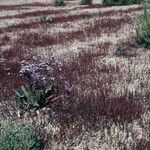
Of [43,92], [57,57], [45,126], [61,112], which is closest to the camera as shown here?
[45,126]

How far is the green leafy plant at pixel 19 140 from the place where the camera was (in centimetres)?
542

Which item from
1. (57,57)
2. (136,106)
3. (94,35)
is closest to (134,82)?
(136,106)

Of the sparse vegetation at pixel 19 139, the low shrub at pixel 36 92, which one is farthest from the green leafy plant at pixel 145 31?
the sparse vegetation at pixel 19 139

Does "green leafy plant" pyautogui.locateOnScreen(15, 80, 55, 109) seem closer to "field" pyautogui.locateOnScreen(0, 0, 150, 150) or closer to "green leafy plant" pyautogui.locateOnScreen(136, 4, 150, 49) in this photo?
"field" pyautogui.locateOnScreen(0, 0, 150, 150)

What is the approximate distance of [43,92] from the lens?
7.59 metres

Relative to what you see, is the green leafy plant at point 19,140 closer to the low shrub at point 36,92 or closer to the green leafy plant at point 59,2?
the low shrub at point 36,92

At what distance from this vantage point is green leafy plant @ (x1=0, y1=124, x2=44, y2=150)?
5418 millimetres

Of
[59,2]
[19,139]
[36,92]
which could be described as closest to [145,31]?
[36,92]

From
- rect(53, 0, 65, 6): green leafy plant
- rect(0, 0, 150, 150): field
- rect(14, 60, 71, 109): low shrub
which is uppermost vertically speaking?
rect(14, 60, 71, 109): low shrub

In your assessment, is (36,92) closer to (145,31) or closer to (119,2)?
(145,31)

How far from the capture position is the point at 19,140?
18.1 feet

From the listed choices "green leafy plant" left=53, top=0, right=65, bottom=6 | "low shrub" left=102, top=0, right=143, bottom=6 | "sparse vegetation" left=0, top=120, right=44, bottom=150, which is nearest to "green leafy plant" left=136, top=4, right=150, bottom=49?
"sparse vegetation" left=0, top=120, right=44, bottom=150

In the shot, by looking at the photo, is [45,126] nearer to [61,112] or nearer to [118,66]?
[61,112]

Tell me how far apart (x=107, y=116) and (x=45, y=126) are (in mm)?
Answer: 924
